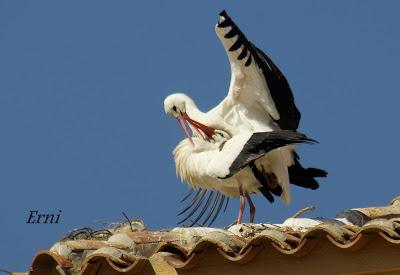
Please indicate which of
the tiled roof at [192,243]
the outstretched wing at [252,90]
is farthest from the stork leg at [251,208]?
the tiled roof at [192,243]

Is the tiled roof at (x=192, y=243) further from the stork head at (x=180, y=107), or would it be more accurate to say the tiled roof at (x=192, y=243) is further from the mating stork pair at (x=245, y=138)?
the stork head at (x=180, y=107)

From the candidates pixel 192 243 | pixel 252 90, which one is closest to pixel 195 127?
pixel 252 90

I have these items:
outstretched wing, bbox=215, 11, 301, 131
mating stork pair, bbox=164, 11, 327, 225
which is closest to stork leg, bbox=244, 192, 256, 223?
mating stork pair, bbox=164, 11, 327, 225

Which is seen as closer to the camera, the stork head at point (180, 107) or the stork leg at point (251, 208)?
the stork leg at point (251, 208)

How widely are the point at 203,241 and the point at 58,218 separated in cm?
276

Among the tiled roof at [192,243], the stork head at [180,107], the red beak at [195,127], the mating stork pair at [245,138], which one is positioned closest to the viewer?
the tiled roof at [192,243]

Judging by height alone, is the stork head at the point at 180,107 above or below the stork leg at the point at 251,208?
above

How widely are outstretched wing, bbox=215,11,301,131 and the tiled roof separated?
9.45ft

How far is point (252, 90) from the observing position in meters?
12.6

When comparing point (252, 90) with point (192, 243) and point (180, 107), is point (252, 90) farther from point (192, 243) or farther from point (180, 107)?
point (192, 243)

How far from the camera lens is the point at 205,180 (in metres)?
12.4

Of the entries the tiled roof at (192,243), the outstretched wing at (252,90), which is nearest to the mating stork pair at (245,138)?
the outstretched wing at (252,90)

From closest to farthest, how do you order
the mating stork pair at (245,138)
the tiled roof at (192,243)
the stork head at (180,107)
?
the tiled roof at (192,243) < the mating stork pair at (245,138) < the stork head at (180,107)

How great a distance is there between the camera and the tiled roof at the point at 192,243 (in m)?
7.76
